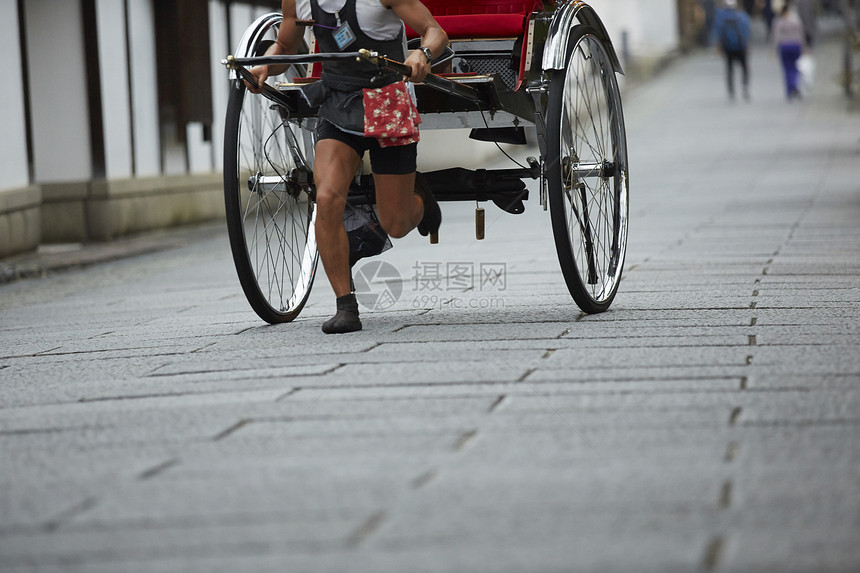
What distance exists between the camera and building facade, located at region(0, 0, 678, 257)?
10.7m

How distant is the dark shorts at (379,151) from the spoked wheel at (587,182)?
50cm

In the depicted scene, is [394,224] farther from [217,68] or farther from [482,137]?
[217,68]

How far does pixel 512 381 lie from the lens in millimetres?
3711

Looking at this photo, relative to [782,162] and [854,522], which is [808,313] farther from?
[782,162]

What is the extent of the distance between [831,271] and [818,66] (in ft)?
79.1

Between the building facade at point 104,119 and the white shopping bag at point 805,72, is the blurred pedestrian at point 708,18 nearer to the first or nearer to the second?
the white shopping bag at point 805,72

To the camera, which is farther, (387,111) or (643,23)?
(643,23)

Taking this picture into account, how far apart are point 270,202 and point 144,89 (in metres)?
8.21

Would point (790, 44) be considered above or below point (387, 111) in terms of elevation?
above

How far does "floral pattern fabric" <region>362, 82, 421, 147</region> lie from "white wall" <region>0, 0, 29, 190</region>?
6493 mm

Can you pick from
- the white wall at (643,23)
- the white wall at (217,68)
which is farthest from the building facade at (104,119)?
the white wall at (643,23)

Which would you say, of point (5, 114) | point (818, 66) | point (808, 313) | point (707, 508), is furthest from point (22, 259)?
point (818, 66)

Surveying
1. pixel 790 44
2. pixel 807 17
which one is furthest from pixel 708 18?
pixel 790 44

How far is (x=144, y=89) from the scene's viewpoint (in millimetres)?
13039
